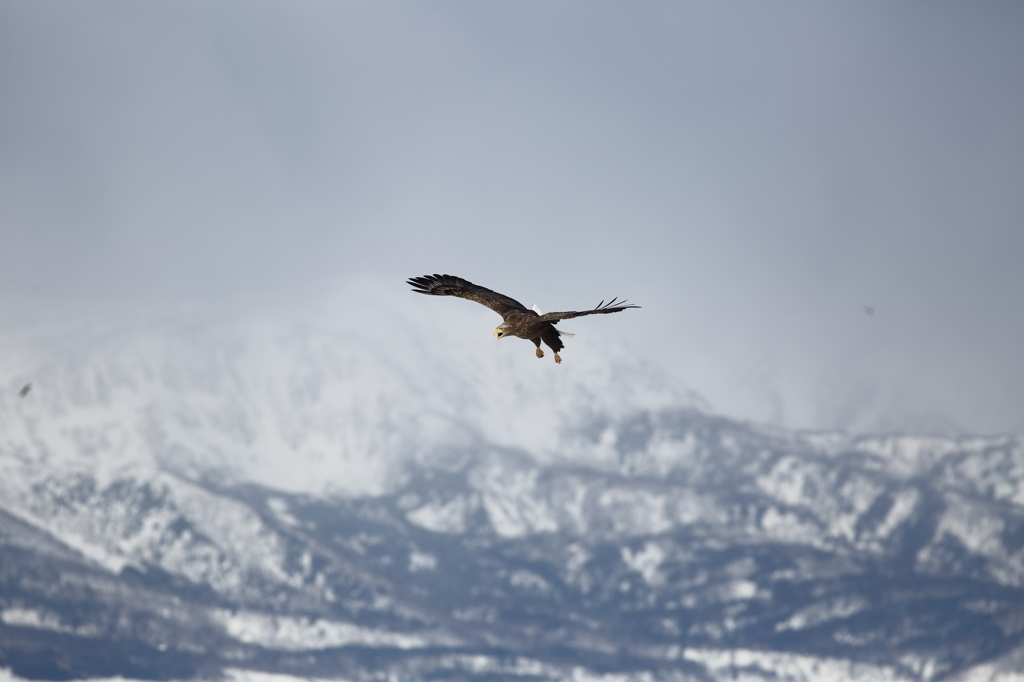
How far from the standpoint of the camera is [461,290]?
134 meters

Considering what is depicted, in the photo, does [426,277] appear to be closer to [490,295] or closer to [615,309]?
[490,295]

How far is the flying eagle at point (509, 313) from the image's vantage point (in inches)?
5037

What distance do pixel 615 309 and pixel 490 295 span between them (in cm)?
1622

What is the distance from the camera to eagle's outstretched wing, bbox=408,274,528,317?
430 feet

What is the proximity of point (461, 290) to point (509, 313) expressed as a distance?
21.5 ft

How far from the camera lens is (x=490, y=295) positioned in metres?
132

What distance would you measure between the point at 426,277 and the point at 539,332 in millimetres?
12423

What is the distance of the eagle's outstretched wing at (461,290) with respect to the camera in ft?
430

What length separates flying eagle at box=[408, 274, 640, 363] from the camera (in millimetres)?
127938

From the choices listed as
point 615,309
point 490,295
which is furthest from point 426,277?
point 615,309

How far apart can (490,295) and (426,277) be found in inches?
256

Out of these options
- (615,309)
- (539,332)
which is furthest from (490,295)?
(615,309)

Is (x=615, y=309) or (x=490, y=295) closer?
(x=615, y=309)

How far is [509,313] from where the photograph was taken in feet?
425
